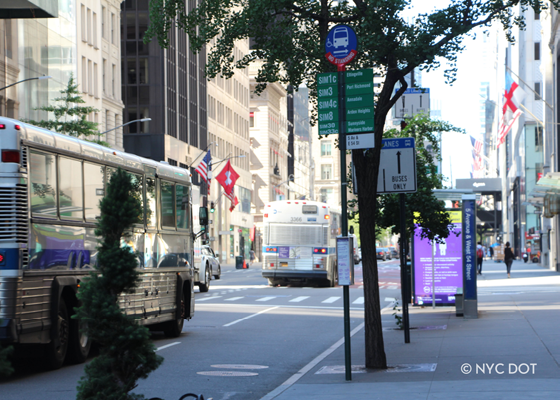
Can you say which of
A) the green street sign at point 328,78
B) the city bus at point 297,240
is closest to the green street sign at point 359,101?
the green street sign at point 328,78

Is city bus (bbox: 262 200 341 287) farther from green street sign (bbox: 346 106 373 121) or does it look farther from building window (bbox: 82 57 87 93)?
green street sign (bbox: 346 106 373 121)

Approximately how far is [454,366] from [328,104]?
3.87 metres

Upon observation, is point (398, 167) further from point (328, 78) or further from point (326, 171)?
point (326, 171)

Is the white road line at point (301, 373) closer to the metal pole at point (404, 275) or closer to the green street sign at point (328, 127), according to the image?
the metal pole at point (404, 275)

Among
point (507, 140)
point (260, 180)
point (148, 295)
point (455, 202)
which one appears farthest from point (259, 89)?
point (507, 140)

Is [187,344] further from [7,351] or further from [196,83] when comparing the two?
[196,83]

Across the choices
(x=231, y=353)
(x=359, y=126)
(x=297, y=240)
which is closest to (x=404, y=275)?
Result: (x=231, y=353)

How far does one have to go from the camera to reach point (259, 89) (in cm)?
1456

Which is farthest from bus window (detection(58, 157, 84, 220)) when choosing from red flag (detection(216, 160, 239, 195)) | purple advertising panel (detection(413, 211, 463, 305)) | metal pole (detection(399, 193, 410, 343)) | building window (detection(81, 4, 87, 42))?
red flag (detection(216, 160, 239, 195))

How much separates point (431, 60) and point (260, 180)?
317 ft

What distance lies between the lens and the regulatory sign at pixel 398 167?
15062mm

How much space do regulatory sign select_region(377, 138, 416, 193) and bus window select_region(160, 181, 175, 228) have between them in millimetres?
4337

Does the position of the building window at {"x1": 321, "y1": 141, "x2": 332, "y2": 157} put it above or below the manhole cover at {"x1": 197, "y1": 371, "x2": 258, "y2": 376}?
above

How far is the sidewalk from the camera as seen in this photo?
9.89 metres
